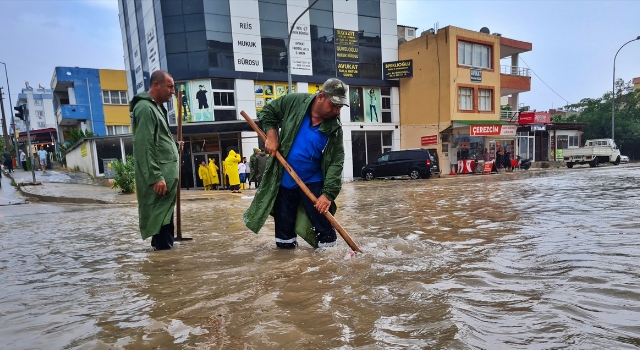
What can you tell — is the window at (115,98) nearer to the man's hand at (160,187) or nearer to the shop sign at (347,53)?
the shop sign at (347,53)

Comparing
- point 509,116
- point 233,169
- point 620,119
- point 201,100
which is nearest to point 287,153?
point 233,169

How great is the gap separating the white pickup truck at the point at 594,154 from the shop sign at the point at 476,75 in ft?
27.6

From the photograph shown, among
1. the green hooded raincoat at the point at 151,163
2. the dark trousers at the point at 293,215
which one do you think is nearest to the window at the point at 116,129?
the green hooded raincoat at the point at 151,163

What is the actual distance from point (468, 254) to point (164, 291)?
250 cm

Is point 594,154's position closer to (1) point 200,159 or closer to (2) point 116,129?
(1) point 200,159

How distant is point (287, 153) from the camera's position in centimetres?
339

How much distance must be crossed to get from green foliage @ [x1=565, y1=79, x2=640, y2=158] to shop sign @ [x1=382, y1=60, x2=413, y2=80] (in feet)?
77.7

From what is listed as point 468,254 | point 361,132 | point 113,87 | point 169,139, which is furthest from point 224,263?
point 113,87

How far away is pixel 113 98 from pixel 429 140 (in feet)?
81.1

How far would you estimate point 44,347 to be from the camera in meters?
1.72

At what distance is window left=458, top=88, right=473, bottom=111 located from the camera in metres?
23.5

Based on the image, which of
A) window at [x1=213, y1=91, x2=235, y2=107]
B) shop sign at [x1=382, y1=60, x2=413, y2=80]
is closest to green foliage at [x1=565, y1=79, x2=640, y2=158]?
shop sign at [x1=382, y1=60, x2=413, y2=80]

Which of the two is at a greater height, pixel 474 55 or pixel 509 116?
pixel 474 55

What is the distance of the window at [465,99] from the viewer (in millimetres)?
23469
